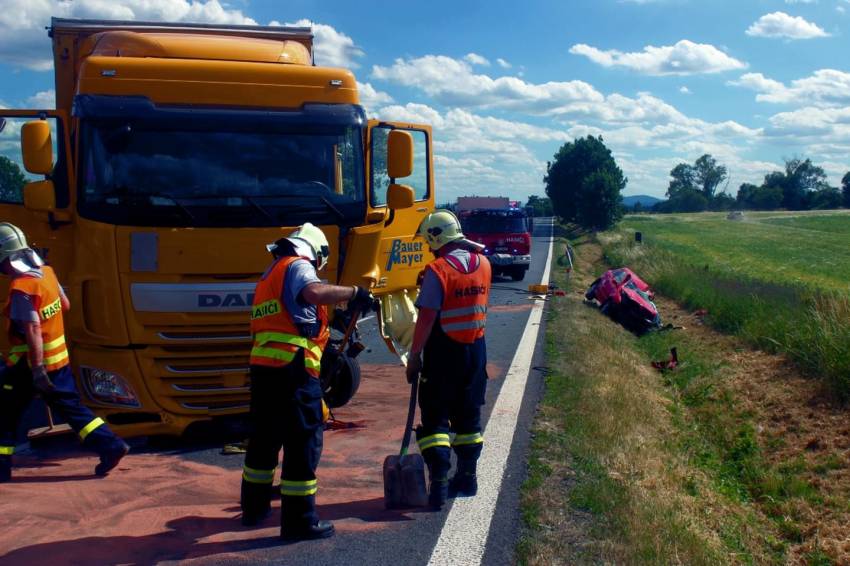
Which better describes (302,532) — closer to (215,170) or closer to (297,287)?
(297,287)

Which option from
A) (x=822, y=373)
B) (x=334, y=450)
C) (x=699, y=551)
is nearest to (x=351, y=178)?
(x=334, y=450)

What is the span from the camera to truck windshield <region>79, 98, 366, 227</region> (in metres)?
6.26

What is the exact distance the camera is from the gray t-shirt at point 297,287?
4602mm

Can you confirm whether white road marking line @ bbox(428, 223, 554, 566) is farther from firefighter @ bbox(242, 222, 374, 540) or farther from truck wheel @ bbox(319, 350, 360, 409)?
truck wheel @ bbox(319, 350, 360, 409)

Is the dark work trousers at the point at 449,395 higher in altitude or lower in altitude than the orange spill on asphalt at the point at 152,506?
higher

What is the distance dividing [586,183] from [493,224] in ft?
136

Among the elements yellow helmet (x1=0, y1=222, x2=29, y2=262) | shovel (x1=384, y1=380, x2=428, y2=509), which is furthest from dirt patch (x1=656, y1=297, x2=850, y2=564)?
yellow helmet (x1=0, y1=222, x2=29, y2=262)

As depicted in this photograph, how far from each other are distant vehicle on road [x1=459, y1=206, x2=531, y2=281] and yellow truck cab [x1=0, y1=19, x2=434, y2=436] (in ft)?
56.2

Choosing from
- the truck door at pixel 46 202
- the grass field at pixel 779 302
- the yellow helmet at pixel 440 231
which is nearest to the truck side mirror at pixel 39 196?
the truck door at pixel 46 202

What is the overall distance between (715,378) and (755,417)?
67.7 inches

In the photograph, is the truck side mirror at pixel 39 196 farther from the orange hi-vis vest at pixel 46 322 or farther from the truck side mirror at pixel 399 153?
the truck side mirror at pixel 399 153

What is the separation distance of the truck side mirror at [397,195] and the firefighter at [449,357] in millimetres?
1714

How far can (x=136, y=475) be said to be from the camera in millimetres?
5797

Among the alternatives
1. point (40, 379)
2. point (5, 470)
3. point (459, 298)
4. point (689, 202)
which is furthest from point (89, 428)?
point (689, 202)
